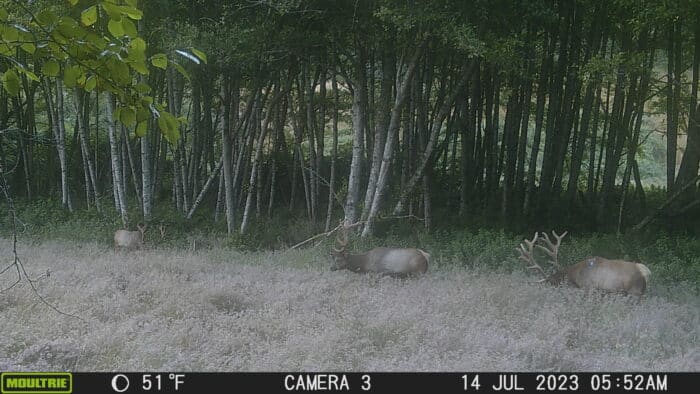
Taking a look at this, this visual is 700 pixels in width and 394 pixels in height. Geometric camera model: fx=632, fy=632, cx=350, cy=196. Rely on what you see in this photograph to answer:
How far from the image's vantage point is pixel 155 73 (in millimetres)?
13055

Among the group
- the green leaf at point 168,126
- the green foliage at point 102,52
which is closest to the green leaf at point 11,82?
the green foliage at point 102,52

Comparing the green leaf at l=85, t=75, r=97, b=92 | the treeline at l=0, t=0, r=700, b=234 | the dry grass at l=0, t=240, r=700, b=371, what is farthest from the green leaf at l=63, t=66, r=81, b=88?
the treeline at l=0, t=0, r=700, b=234

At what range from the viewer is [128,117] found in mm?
2189

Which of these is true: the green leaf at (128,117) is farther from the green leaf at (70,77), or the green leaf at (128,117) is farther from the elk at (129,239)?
the elk at (129,239)

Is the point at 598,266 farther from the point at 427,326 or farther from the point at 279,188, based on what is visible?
the point at 279,188

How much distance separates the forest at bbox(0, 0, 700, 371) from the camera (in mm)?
4508

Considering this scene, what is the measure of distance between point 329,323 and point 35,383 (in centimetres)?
233

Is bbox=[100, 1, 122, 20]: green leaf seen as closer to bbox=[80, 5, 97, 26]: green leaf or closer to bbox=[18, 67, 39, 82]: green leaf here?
bbox=[80, 5, 97, 26]: green leaf

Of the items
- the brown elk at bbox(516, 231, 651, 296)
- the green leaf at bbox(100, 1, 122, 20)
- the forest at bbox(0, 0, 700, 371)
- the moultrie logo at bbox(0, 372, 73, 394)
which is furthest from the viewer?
the brown elk at bbox(516, 231, 651, 296)

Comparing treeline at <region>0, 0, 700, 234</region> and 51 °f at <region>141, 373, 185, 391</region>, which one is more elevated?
treeline at <region>0, 0, 700, 234</region>

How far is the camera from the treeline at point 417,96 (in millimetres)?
9359

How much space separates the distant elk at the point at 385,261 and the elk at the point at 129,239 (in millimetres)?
3719

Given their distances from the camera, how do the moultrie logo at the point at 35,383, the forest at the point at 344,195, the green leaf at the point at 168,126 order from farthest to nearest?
the forest at the point at 344,195
the moultrie logo at the point at 35,383
the green leaf at the point at 168,126

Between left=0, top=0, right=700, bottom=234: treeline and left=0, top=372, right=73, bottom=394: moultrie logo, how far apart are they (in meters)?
4.54
